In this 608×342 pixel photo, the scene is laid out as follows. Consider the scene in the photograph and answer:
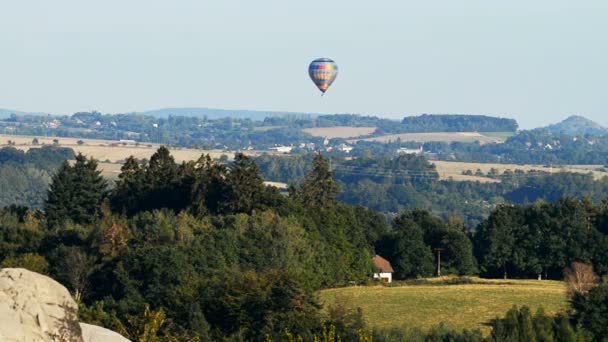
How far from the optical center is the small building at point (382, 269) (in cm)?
11269

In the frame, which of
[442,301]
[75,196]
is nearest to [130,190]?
[75,196]

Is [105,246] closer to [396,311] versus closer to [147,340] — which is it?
[396,311]

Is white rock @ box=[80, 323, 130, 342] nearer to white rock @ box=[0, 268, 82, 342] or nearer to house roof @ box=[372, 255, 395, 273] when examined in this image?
white rock @ box=[0, 268, 82, 342]

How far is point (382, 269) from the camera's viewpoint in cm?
11475

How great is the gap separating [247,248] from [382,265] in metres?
23.7

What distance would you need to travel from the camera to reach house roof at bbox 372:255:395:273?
114 meters

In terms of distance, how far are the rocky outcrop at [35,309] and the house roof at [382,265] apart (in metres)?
89.8

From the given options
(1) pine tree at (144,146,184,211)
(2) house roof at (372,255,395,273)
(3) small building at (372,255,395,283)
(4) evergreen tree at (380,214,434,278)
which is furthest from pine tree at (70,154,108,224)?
(4) evergreen tree at (380,214,434,278)

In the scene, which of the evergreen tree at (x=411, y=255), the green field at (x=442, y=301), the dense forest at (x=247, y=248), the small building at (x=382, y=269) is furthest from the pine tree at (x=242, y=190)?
the green field at (x=442, y=301)

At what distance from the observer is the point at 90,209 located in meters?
122

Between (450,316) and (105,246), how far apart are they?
79.6 feet

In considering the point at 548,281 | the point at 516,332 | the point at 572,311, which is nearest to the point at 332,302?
the point at 572,311

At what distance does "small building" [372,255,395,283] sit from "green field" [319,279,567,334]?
14231 millimetres

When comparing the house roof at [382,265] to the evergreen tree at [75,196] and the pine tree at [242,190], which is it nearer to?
the pine tree at [242,190]
